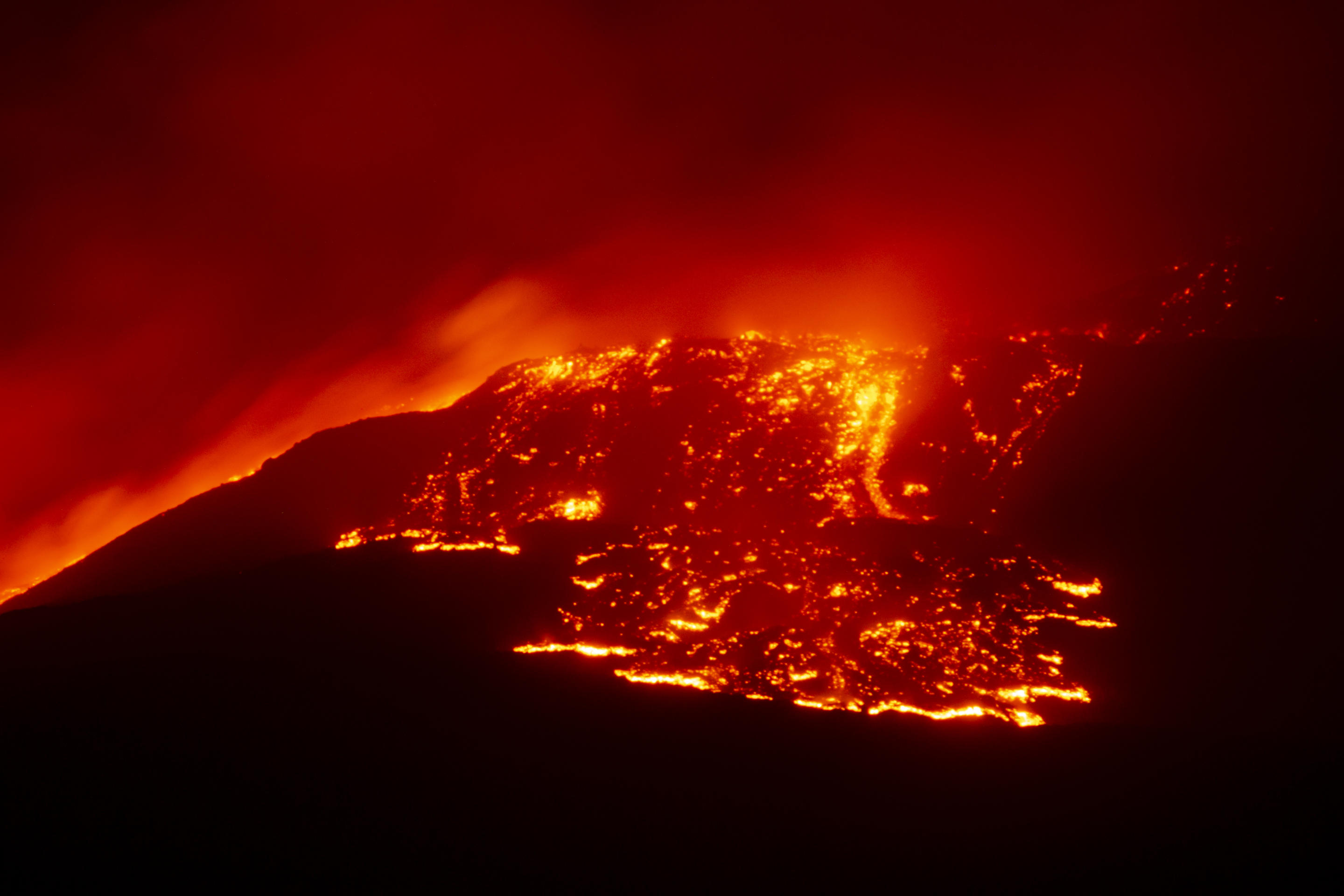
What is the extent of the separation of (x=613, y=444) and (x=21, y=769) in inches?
1758

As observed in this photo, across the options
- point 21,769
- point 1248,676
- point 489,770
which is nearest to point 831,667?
point 489,770

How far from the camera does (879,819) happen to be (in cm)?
2211

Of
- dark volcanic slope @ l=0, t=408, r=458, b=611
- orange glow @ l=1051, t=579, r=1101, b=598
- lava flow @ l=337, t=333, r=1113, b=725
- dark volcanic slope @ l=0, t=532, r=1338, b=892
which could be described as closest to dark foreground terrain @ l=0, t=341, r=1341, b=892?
dark volcanic slope @ l=0, t=532, r=1338, b=892

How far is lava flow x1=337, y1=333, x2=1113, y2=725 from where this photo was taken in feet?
126

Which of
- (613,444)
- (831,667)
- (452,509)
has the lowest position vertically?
(831,667)

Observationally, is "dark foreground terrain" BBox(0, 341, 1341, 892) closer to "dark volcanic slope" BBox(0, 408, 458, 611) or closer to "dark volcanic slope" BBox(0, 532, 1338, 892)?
"dark volcanic slope" BBox(0, 532, 1338, 892)

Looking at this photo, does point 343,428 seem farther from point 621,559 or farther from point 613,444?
point 621,559

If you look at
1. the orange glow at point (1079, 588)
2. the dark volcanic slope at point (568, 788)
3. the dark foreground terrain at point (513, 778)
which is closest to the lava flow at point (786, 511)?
the orange glow at point (1079, 588)

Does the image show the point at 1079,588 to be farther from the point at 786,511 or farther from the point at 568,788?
the point at 568,788

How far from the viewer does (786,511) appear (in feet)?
178

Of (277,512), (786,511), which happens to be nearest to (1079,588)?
(786,511)

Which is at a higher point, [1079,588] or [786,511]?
[786,511]

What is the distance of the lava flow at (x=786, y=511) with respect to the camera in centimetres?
3841

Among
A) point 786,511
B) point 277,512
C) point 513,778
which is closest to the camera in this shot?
point 513,778
